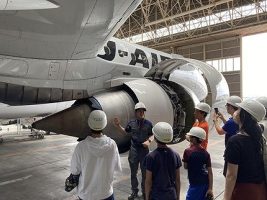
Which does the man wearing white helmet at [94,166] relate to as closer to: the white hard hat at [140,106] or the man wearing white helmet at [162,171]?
A: the man wearing white helmet at [162,171]

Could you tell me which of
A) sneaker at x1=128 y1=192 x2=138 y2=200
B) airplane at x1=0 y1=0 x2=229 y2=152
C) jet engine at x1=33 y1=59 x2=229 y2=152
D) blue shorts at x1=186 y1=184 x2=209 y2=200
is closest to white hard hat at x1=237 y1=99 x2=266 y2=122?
blue shorts at x1=186 y1=184 x2=209 y2=200

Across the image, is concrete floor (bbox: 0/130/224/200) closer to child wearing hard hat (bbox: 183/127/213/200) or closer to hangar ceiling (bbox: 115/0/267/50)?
child wearing hard hat (bbox: 183/127/213/200)

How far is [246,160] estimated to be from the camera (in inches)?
107

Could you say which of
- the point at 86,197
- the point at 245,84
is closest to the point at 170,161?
the point at 86,197

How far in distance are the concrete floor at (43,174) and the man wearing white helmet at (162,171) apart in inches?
86.4

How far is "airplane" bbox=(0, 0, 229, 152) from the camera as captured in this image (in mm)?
3502

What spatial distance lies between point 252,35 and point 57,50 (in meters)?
23.3

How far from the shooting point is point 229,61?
25625mm

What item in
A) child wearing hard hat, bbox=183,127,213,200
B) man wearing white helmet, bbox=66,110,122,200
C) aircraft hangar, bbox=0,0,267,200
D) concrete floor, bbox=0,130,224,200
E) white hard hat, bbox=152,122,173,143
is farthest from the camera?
aircraft hangar, bbox=0,0,267,200

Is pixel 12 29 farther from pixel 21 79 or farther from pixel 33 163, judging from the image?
pixel 33 163

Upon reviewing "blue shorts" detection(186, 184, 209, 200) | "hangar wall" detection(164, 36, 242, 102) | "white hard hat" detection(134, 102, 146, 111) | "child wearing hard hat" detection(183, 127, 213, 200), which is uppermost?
"hangar wall" detection(164, 36, 242, 102)

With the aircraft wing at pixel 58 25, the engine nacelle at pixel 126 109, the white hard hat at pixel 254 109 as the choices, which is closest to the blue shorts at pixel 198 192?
the white hard hat at pixel 254 109

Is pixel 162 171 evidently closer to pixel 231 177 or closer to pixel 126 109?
pixel 231 177

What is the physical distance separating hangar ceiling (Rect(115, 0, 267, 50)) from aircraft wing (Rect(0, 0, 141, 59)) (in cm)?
1810
